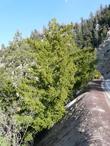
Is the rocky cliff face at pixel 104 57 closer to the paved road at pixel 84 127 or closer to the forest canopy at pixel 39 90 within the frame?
the forest canopy at pixel 39 90

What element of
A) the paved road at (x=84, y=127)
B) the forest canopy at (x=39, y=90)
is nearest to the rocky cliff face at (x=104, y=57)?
the forest canopy at (x=39, y=90)

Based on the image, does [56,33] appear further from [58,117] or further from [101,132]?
[101,132]

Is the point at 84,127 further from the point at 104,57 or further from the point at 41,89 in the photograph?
the point at 104,57

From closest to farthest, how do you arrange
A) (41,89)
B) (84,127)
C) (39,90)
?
(84,127) < (39,90) < (41,89)

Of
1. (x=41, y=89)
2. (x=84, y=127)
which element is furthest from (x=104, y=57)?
(x=84, y=127)

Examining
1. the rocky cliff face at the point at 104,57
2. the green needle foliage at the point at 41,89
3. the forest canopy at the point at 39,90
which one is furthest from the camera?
the rocky cliff face at the point at 104,57

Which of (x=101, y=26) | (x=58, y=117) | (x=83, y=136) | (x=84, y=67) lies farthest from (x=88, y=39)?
(x=83, y=136)

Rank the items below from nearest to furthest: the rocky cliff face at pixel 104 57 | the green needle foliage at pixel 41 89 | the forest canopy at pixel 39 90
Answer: the forest canopy at pixel 39 90
the green needle foliage at pixel 41 89
the rocky cliff face at pixel 104 57

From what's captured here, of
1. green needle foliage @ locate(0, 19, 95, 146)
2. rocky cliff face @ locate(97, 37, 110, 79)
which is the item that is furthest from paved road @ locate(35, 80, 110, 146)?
rocky cliff face @ locate(97, 37, 110, 79)

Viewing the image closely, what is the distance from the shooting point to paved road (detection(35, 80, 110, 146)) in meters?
22.5

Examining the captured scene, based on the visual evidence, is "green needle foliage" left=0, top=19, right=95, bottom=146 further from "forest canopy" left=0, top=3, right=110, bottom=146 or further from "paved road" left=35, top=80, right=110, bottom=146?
"paved road" left=35, top=80, right=110, bottom=146

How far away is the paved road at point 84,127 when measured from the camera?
22469 millimetres

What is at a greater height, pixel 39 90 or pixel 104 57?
pixel 104 57

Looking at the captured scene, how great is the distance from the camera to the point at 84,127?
25984 millimetres
